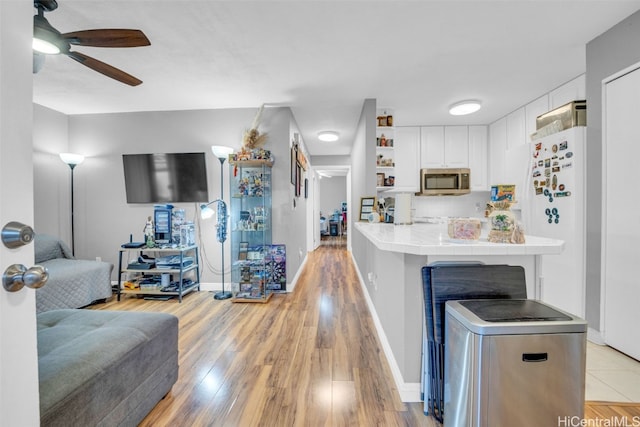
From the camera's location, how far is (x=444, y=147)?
14.9 feet

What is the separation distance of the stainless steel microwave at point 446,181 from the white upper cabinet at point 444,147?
0.30 m

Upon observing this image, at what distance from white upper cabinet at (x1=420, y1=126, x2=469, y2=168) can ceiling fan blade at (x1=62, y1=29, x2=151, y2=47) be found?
4.05 metres

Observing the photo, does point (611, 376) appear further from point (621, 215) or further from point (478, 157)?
point (478, 157)

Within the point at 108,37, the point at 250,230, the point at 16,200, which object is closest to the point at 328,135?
the point at 250,230

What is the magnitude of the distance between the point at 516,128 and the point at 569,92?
86 centimetres

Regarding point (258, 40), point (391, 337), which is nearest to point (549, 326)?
point (391, 337)

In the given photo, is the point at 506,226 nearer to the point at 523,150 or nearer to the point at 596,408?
the point at 596,408

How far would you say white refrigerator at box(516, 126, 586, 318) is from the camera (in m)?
2.36

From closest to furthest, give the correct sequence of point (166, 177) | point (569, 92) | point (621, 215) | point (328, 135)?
point (621, 215), point (569, 92), point (166, 177), point (328, 135)

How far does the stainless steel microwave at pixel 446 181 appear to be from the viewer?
4.23 m

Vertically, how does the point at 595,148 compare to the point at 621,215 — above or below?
above

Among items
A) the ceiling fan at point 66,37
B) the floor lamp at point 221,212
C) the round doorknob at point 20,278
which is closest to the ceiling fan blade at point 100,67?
the ceiling fan at point 66,37

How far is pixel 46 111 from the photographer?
3617 mm

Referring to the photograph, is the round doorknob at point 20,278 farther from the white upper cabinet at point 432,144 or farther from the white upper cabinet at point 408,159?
the white upper cabinet at point 432,144
